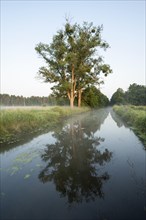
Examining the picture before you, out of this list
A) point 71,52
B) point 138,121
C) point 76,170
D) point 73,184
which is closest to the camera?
point 73,184

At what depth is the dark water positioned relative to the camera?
4316 mm

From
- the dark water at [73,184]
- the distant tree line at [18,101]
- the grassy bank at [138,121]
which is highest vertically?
the distant tree line at [18,101]

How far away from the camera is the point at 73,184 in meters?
5.77

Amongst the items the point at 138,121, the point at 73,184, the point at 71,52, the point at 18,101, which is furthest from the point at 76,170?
the point at 18,101

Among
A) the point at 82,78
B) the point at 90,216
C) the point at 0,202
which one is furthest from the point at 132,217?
the point at 82,78

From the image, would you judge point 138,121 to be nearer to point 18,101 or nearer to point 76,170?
point 76,170

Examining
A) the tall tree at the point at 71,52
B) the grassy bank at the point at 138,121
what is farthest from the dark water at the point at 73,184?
the tall tree at the point at 71,52

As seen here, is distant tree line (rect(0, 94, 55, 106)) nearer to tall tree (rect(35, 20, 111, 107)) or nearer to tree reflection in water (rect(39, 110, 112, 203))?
tall tree (rect(35, 20, 111, 107))

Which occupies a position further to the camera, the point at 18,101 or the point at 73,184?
the point at 18,101

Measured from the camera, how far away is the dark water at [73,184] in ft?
14.2

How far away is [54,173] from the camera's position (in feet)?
22.0

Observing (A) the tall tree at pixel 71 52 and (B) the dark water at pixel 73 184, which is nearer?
(B) the dark water at pixel 73 184

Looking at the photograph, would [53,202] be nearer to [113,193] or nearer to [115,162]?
[113,193]

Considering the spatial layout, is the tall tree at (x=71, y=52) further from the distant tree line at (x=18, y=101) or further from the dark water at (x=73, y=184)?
the dark water at (x=73, y=184)
